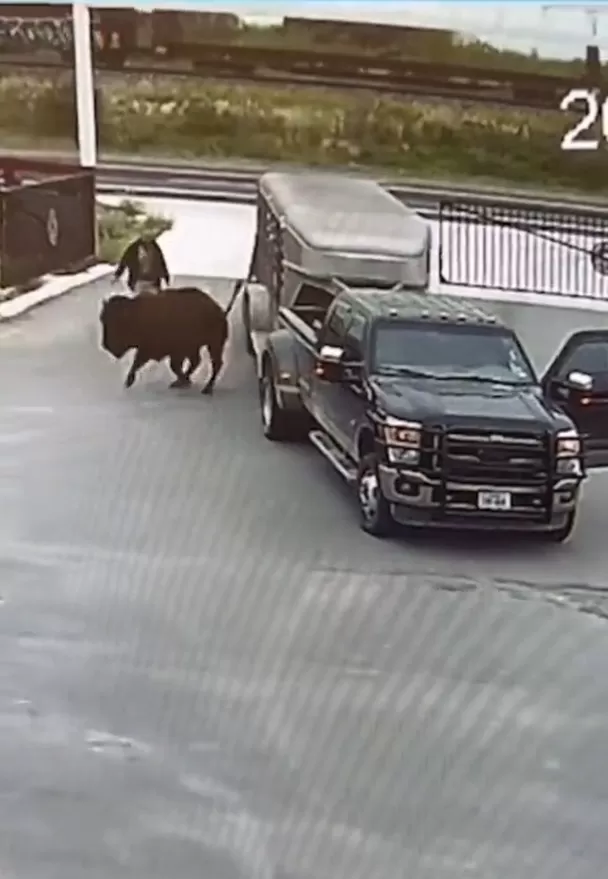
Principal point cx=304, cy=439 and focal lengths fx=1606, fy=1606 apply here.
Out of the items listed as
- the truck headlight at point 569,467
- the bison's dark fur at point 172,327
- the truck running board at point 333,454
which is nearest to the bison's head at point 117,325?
the bison's dark fur at point 172,327

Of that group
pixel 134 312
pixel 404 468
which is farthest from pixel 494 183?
pixel 134 312

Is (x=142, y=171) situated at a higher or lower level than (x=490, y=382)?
higher

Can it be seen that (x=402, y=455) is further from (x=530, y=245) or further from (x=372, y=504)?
(x=530, y=245)

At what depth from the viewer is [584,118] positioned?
278 cm

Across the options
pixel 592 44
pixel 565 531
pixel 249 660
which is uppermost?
pixel 592 44

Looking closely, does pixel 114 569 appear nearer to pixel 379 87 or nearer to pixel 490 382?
pixel 490 382

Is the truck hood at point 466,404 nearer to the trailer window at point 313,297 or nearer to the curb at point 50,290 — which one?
the trailer window at point 313,297

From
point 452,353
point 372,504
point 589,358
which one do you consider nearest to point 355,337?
point 452,353

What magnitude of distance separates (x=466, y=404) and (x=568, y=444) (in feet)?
0.67

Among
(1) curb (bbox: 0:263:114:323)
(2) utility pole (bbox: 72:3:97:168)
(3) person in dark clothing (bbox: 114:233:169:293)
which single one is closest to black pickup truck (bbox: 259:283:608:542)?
(3) person in dark clothing (bbox: 114:233:169:293)

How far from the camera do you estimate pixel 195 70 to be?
116 inches

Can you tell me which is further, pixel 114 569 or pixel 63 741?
pixel 114 569

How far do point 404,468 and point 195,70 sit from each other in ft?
2.71

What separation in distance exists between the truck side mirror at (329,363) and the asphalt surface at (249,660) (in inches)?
5.9
